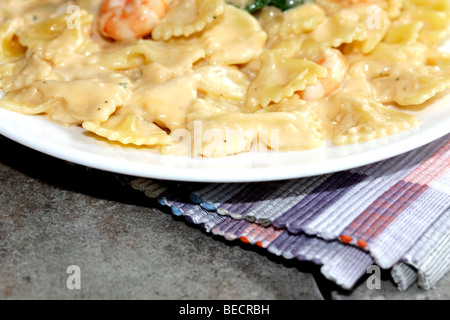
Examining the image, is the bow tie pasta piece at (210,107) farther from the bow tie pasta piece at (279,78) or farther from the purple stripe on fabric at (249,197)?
the purple stripe on fabric at (249,197)

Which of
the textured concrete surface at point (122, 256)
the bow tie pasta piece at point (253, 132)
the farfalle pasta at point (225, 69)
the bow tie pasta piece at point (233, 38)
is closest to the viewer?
the textured concrete surface at point (122, 256)

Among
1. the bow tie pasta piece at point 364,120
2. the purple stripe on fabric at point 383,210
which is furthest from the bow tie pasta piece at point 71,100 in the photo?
the purple stripe on fabric at point 383,210

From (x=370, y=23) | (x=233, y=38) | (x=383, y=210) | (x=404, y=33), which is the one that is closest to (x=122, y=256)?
(x=383, y=210)

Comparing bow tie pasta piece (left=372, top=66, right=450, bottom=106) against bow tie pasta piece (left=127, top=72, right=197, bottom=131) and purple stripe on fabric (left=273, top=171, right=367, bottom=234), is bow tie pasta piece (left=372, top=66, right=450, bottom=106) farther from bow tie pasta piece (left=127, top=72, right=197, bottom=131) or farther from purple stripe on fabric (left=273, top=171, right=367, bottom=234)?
bow tie pasta piece (left=127, top=72, right=197, bottom=131)

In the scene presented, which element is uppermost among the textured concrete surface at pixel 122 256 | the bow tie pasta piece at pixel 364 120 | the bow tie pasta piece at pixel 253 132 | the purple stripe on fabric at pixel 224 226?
the bow tie pasta piece at pixel 364 120

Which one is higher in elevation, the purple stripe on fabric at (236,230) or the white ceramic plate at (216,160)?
the white ceramic plate at (216,160)

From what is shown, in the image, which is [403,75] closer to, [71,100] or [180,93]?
[180,93]
